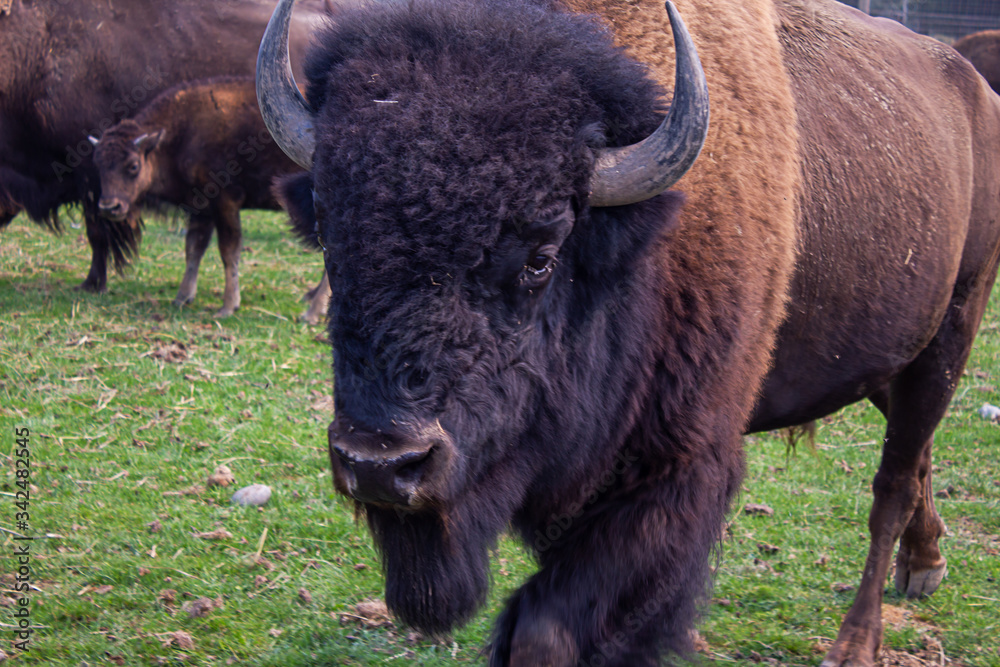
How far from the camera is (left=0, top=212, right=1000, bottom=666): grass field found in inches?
127

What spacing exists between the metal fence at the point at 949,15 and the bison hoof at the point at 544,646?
52.3 feet

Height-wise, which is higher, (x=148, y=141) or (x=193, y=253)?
(x=148, y=141)

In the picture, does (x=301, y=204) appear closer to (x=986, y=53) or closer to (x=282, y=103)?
(x=282, y=103)

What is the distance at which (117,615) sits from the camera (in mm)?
3236

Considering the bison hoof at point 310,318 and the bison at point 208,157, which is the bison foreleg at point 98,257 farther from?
the bison hoof at point 310,318

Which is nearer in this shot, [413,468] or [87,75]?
[413,468]

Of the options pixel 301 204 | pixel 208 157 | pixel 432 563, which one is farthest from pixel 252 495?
pixel 208 157

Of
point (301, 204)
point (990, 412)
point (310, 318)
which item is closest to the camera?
point (301, 204)

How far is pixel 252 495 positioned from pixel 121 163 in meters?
4.52

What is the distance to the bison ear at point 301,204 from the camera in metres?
2.57

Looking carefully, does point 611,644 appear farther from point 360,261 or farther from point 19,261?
point 19,261

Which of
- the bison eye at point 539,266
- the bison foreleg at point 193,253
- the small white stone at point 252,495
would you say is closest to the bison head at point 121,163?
the bison foreleg at point 193,253

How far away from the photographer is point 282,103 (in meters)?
2.38

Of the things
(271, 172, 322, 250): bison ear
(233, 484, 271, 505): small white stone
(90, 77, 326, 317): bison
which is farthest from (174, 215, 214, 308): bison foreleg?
(271, 172, 322, 250): bison ear
